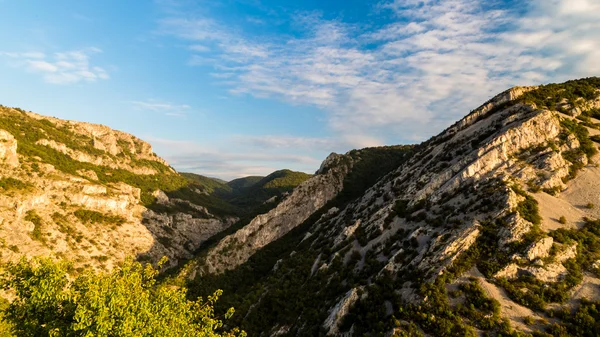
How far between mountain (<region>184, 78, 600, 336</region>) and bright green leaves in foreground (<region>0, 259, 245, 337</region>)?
21161 mm

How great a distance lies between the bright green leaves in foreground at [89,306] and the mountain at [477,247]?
833 inches

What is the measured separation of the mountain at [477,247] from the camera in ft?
88.0

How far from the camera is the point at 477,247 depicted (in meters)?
32.6

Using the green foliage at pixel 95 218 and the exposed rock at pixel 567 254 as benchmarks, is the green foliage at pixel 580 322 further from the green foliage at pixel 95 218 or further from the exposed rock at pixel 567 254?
Answer: the green foliage at pixel 95 218

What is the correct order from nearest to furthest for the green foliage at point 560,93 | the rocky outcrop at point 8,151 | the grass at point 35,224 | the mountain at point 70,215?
the green foliage at point 560,93 < the grass at point 35,224 < the mountain at point 70,215 < the rocky outcrop at point 8,151

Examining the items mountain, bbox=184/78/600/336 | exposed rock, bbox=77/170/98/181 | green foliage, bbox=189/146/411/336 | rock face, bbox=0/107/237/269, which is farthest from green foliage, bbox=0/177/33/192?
mountain, bbox=184/78/600/336

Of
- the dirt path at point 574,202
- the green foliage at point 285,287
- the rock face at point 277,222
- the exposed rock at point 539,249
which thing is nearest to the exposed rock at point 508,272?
the exposed rock at point 539,249

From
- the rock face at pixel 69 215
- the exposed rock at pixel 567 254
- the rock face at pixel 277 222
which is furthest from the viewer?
the rock face at pixel 69 215

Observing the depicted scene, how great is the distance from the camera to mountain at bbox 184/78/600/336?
88.0 ft

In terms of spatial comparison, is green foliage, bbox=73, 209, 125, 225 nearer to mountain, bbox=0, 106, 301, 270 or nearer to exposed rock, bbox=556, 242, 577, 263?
mountain, bbox=0, 106, 301, 270

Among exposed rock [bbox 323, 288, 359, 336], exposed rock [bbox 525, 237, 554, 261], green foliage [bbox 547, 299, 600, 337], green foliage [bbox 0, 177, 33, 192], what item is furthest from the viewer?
green foliage [bbox 0, 177, 33, 192]

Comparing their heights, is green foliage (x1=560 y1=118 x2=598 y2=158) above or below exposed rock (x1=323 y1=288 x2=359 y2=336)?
above

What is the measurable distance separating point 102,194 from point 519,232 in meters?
190

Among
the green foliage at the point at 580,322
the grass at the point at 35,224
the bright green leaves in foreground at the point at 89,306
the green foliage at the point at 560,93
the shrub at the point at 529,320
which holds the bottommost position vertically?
the grass at the point at 35,224
